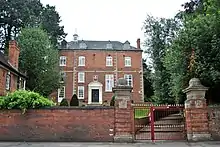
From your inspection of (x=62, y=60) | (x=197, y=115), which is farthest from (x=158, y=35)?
(x=197, y=115)

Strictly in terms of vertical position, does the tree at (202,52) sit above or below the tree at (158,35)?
below

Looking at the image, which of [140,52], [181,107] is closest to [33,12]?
[140,52]

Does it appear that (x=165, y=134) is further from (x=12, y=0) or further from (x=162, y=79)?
(x=12, y=0)

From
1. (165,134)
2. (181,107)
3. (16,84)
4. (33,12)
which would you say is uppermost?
(33,12)

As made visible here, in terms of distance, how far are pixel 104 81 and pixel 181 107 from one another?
1407 inches

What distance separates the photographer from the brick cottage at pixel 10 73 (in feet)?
85.4

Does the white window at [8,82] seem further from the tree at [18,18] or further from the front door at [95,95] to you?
the front door at [95,95]

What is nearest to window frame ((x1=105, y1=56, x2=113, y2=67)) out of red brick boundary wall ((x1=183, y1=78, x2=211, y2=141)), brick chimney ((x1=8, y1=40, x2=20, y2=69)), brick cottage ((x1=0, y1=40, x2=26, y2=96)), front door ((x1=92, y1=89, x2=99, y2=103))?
front door ((x1=92, y1=89, x2=99, y2=103))

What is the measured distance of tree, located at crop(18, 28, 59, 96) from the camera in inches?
1300

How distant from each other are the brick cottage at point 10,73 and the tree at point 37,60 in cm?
148

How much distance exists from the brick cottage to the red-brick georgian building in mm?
17394

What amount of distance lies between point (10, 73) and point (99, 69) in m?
23.7

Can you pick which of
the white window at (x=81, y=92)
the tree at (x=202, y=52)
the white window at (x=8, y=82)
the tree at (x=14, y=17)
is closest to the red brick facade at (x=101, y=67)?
the white window at (x=81, y=92)

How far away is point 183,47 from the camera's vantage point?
1712 centimetres
